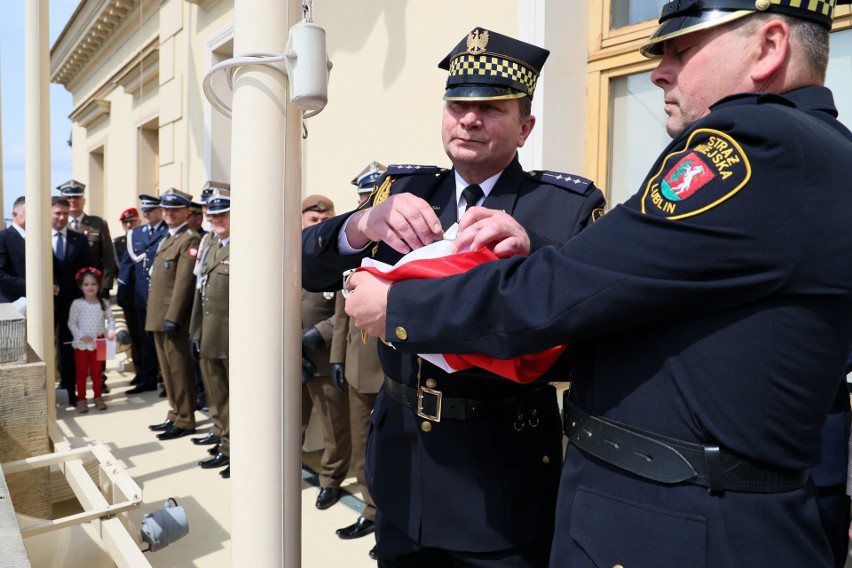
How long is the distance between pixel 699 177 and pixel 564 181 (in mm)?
743

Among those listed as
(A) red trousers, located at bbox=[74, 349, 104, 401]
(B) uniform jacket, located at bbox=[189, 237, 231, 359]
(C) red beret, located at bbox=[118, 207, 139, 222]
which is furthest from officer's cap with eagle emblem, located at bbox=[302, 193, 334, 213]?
(C) red beret, located at bbox=[118, 207, 139, 222]

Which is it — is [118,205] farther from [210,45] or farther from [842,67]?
[842,67]

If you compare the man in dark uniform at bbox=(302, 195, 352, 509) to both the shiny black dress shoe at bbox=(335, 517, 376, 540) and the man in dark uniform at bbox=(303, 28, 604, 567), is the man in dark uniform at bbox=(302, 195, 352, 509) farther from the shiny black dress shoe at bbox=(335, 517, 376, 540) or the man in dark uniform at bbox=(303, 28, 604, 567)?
the man in dark uniform at bbox=(303, 28, 604, 567)

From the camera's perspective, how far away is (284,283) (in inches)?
43.0

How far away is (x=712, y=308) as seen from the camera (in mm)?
954

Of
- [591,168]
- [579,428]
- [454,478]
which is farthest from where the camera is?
[591,168]

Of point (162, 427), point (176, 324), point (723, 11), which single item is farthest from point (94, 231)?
point (723, 11)

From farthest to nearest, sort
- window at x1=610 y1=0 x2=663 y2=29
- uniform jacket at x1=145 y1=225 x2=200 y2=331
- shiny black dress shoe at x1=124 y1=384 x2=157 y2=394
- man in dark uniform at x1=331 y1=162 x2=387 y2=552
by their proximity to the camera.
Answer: shiny black dress shoe at x1=124 y1=384 x2=157 y2=394
uniform jacket at x1=145 y1=225 x2=200 y2=331
man in dark uniform at x1=331 y1=162 x2=387 y2=552
window at x1=610 y1=0 x2=663 y2=29

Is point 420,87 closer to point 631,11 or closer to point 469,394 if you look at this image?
point 631,11

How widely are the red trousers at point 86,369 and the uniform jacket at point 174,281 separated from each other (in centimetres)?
88

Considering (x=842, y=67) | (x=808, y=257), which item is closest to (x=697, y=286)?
(x=808, y=257)

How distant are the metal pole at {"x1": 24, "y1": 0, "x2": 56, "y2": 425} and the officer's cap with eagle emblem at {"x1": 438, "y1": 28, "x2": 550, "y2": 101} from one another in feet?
8.10

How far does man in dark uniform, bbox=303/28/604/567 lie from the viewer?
4.79 ft

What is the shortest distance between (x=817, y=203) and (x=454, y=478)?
950mm
